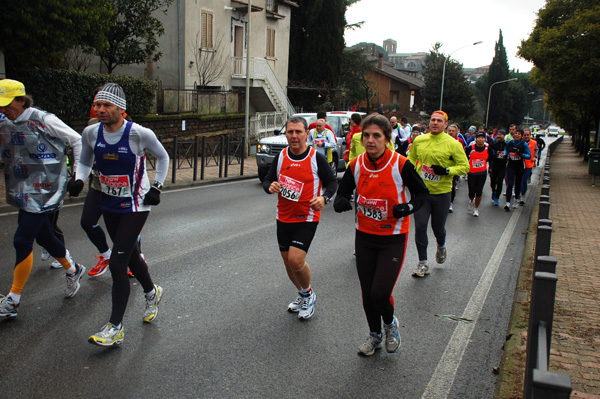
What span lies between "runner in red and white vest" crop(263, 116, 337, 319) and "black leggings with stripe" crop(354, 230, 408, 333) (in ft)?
2.51

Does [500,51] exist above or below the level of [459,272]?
above

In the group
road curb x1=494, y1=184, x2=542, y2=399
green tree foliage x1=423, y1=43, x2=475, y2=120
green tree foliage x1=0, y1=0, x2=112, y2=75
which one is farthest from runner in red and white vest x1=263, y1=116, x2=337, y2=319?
green tree foliage x1=423, y1=43, x2=475, y2=120

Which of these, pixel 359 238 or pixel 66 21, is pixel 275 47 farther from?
pixel 359 238

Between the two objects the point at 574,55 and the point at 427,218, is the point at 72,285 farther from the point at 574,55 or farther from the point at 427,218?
the point at 574,55

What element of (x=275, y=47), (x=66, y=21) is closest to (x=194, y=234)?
(x=66, y=21)

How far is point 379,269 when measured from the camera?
4.40m

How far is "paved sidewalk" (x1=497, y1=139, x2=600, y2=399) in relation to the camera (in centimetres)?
415

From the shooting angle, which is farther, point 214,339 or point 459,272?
point 459,272

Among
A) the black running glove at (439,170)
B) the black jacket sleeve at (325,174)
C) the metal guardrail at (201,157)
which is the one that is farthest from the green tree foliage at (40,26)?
the black jacket sleeve at (325,174)

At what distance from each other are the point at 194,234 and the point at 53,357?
4.69 m

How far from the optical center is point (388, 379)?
4.23 metres

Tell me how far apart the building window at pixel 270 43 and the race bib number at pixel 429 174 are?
26.6m

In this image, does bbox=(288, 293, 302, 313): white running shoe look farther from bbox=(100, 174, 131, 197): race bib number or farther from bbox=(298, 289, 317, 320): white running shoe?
bbox=(100, 174, 131, 197): race bib number

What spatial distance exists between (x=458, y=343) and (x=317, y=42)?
33715mm
